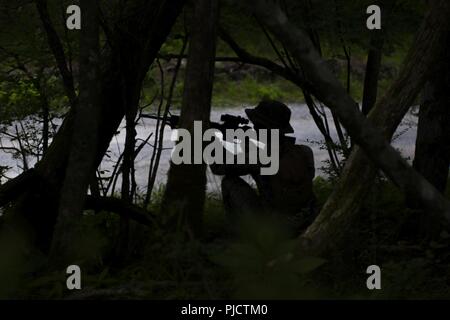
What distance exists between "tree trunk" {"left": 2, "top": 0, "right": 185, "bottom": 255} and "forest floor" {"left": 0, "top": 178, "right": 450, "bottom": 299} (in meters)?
0.37

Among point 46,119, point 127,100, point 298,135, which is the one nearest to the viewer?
point 127,100

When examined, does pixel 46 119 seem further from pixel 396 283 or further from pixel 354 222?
pixel 396 283

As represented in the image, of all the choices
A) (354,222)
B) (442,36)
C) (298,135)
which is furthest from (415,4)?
(298,135)

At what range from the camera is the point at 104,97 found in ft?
18.6

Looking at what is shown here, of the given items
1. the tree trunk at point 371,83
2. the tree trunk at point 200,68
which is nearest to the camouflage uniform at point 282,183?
the tree trunk at point 200,68

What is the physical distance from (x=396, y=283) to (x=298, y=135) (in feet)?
39.5

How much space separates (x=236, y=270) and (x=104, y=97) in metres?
2.25

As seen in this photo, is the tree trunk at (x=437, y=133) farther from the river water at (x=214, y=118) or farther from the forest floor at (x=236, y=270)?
the river water at (x=214, y=118)


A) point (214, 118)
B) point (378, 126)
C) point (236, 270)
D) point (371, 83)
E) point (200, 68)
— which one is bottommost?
point (236, 270)

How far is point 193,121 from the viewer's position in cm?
502

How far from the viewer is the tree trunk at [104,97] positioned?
220 inches

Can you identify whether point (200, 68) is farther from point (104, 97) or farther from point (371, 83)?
point (371, 83)

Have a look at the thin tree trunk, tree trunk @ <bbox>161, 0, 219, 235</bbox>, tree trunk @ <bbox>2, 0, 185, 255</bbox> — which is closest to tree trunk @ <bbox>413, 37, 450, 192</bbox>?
tree trunk @ <bbox>161, 0, 219, 235</bbox>

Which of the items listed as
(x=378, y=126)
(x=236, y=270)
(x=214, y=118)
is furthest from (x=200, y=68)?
(x=214, y=118)
